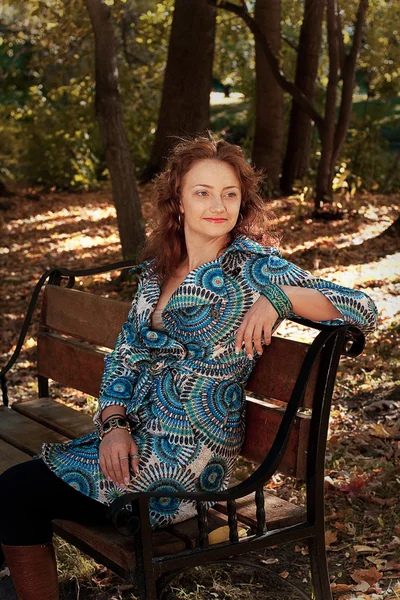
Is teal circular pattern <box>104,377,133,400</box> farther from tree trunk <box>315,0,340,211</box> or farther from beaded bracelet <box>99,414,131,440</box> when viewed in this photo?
tree trunk <box>315,0,340,211</box>

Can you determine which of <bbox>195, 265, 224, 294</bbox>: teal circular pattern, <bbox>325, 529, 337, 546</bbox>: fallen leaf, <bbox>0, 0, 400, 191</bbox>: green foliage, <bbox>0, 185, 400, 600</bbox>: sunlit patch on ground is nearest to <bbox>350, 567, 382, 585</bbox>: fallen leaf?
<bbox>0, 185, 400, 600</bbox>: sunlit patch on ground

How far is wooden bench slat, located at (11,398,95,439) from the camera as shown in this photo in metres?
3.95

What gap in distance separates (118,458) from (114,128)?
604cm

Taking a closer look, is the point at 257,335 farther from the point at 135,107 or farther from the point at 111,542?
the point at 135,107

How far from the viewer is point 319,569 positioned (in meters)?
2.97

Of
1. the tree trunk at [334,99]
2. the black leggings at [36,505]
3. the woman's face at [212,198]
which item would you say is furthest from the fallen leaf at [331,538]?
the tree trunk at [334,99]

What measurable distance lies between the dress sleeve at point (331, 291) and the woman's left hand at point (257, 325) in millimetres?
86

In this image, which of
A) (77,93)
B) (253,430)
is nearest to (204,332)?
(253,430)

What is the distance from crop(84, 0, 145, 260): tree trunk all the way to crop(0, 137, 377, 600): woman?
5.41 metres

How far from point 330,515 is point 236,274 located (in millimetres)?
1601

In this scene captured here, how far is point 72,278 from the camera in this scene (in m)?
4.41

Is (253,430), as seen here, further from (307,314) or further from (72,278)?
(72,278)

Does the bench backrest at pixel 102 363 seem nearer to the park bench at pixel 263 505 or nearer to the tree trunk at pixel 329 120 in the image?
the park bench at pixel 263 505

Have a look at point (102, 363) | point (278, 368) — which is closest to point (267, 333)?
point (278, 368)
